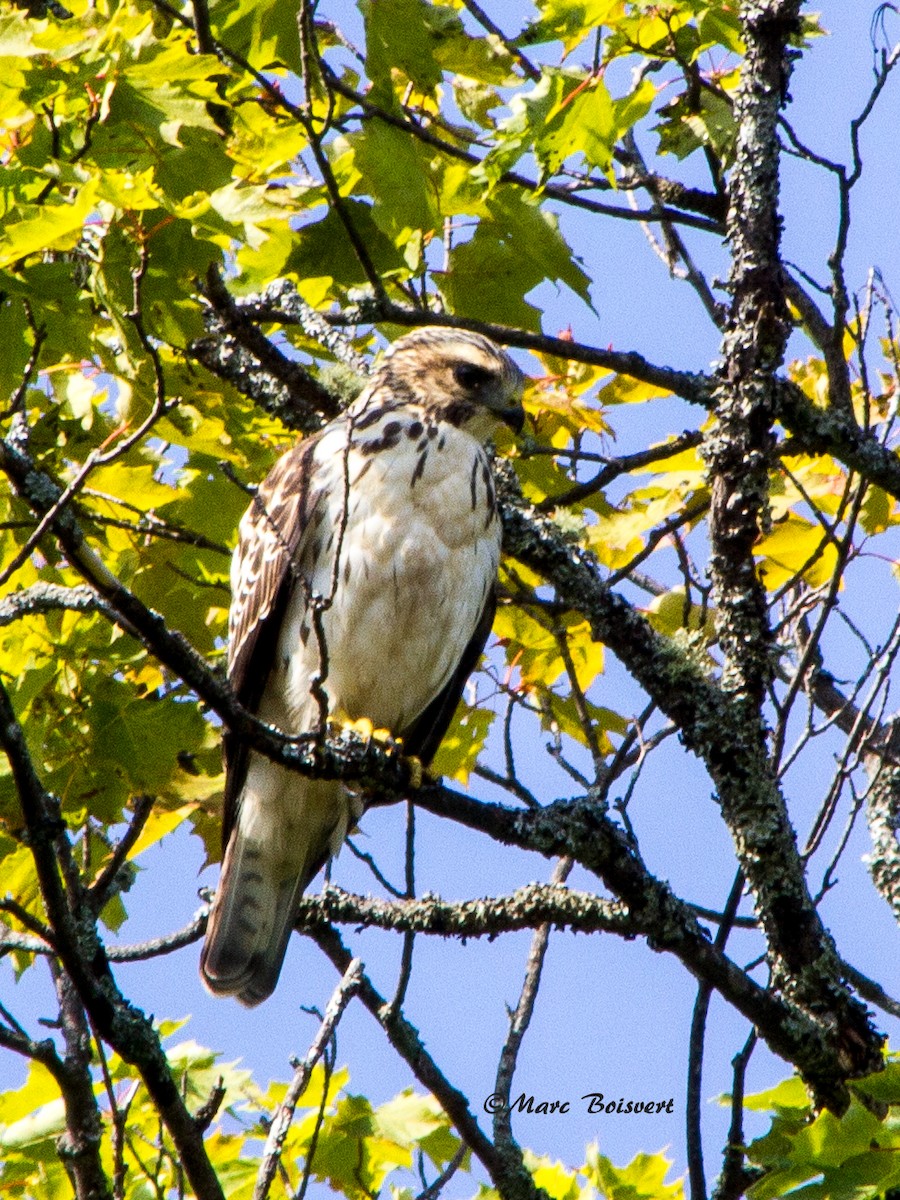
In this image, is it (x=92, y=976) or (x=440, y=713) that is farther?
(x=440, y=713)

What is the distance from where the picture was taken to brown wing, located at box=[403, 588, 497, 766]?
14.9ft

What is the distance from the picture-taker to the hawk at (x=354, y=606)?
4.18 m

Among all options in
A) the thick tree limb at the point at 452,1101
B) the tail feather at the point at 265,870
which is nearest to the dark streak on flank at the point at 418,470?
the tail feather at the point at 265,870

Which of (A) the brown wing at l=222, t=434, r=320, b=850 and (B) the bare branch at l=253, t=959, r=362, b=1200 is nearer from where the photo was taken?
(B) the bare branch at l=253, t=959, r=362, b=1200

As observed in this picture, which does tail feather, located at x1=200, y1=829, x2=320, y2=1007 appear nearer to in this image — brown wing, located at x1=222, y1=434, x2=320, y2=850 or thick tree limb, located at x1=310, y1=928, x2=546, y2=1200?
brown wing, located at x1=222, y1=434, x2=320, y2=850

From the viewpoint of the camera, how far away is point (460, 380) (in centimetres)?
459

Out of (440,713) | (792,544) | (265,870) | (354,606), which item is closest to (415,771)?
(354,606)

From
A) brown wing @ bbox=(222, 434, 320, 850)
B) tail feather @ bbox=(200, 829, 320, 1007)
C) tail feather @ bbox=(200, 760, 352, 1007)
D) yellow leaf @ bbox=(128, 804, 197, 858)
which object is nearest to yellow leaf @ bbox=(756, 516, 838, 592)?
brown wing @ bbox=(222, 434, 320, 850)

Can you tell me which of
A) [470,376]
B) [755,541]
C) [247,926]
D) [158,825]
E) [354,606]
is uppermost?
[470,376]

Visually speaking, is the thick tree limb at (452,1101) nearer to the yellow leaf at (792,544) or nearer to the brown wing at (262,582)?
the brown wing at (262,582)

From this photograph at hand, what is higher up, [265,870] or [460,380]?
[460,380]

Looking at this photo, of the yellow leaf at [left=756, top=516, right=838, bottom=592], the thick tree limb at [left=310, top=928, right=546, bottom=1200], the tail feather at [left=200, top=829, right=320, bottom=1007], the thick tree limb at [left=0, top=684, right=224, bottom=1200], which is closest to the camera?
the thick tree limb at [left=0, top=684, right=224, bottom=1200]

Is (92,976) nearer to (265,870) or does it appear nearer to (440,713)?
(265,870)

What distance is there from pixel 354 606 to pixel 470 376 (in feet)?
2.84
